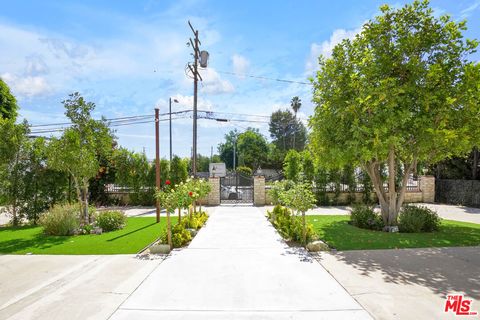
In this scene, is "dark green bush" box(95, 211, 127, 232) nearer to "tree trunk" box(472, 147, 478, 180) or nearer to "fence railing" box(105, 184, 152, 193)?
"fence railing" box(105, 184, 152, 193)

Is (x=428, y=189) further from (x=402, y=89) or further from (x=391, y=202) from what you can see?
(x=402, y=89)

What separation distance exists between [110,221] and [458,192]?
1989cm

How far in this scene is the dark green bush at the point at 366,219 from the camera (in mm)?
10147

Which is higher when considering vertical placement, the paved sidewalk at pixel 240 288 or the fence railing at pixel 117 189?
the fence railing at pixel 117 189

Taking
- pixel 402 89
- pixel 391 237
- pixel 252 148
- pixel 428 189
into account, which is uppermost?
pixel 252 148

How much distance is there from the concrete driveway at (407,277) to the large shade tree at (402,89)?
3.04 m

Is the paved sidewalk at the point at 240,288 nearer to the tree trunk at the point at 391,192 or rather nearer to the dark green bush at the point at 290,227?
the dark green bush at the point at 290,227

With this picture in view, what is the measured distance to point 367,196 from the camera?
18.0 meters

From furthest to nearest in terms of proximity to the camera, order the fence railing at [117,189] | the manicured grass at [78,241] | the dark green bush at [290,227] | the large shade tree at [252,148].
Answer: the large shade tree at [252,148] → the fence railing at [117,189] → the dark green bush at [290,227] → the manicured grass at [78,241]

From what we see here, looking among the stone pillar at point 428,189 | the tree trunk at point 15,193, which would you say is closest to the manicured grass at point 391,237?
the stone pillar at point 428,189

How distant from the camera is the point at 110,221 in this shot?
32.9 ft

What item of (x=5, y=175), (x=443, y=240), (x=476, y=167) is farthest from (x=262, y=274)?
(x=476, y=167)

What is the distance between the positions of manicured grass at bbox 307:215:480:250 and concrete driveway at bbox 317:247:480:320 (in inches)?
20.5

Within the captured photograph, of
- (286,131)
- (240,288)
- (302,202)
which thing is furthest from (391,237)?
(286,131)
